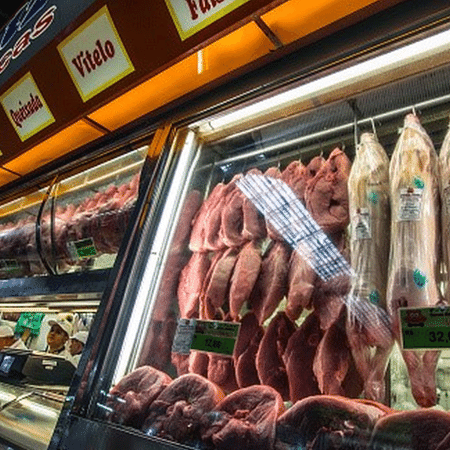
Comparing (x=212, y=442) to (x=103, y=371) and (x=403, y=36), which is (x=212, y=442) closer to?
(x=103, y=371)

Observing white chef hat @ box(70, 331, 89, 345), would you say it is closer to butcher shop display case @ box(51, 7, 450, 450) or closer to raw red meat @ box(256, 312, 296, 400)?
butcher shop display case @ box(51, 7, 450, 450)

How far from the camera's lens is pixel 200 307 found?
5.73 feet

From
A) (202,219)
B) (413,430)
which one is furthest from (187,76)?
(413,430)

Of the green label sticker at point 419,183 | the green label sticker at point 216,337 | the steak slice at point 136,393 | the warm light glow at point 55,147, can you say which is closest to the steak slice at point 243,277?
the green label sticker at point 216,337

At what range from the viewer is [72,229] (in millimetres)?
2398

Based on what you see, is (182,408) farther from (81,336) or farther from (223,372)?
(81,336)

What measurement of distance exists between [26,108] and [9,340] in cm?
168

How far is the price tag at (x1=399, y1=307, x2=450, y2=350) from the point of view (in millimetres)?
1069

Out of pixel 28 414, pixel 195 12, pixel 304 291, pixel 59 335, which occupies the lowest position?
pixel 28 414

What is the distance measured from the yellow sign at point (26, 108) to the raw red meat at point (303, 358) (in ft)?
5.65

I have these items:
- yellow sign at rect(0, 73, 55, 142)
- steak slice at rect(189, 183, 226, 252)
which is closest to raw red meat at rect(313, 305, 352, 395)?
steak slice at rect(189, 183, 226, 252)

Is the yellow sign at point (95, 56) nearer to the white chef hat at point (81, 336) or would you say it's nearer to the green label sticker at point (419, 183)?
the green label sticker at point (419, 183)

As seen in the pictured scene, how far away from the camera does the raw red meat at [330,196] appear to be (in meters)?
1.54

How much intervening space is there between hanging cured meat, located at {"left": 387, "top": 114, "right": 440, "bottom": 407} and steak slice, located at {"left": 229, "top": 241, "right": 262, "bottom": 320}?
1.70ft
